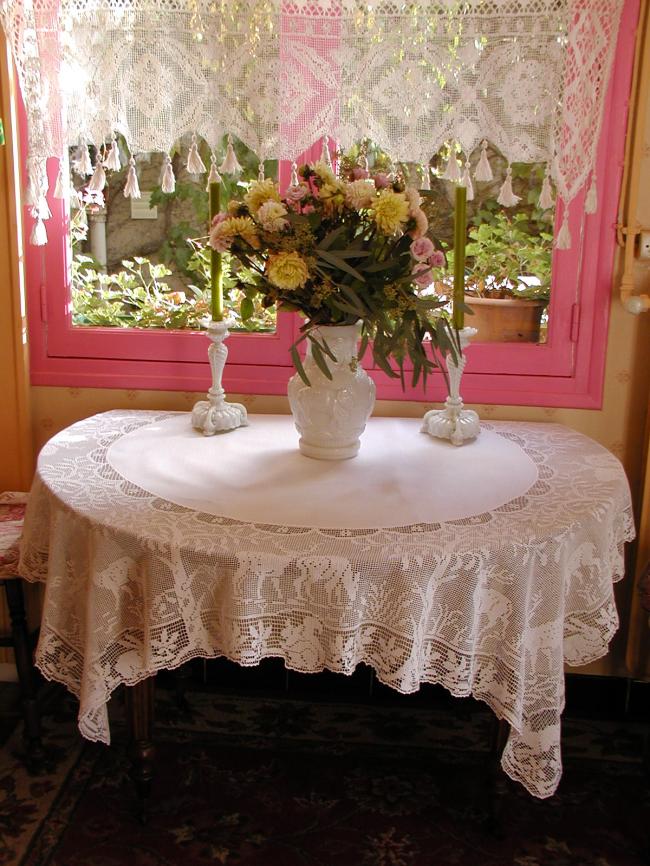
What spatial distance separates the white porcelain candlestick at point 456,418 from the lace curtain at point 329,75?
40cm

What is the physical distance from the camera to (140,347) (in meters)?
2.54

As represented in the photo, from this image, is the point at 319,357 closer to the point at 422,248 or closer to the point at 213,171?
the point at 422,248

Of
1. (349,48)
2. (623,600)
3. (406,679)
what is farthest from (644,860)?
(349,48)

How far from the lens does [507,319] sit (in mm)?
2490

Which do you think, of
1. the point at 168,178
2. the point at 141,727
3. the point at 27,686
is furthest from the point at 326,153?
the point at 27,686

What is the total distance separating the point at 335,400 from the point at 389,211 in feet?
1.40

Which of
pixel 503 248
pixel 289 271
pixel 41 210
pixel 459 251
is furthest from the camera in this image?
pixel 503 248

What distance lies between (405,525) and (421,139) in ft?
3.43

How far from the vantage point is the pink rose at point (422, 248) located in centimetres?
177

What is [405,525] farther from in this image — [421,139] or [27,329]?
[27,329]

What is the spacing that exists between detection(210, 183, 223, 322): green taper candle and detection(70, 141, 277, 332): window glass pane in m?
0.35

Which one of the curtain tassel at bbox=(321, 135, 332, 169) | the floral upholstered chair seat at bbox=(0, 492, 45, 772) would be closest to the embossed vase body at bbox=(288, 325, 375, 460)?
the curtain tassel at bbox=(321, 135, 332, 169)

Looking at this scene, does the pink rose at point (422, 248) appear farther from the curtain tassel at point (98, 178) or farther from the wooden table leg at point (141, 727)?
the wooden table leg at point (141, 727)

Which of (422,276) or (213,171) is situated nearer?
(422,276)
